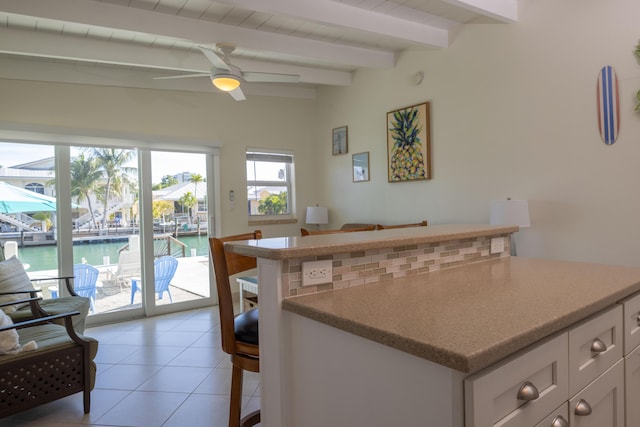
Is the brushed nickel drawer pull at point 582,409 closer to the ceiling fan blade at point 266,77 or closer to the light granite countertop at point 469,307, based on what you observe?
the light granite countertop at point 469,307

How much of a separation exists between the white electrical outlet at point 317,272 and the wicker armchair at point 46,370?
182 centimetres

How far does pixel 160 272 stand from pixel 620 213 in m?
4.46

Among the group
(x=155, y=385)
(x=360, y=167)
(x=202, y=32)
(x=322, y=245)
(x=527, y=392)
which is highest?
(x=202, y=32)

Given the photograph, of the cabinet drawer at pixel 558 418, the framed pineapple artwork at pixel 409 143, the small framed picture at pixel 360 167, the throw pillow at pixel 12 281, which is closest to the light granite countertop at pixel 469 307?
the cabinet drawer at pixel 558 418

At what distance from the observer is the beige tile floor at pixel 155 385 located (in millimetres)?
2227

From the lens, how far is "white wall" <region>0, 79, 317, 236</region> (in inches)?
147

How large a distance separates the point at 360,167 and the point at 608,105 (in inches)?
103

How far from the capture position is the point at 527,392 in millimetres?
828

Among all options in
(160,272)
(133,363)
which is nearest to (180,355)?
(133,363)

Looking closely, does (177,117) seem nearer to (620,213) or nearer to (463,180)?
(463,180)

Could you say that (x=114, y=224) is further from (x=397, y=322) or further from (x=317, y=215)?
(x=397, y=322)

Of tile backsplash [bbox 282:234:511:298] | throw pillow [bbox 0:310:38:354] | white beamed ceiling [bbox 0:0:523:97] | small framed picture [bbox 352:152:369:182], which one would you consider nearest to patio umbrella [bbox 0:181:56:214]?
white beamed ceiling [bbox 0:0:523:97]

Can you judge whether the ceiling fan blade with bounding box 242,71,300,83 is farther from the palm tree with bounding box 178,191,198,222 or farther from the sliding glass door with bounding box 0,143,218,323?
the palm tree with bounding box 178,191,198,222

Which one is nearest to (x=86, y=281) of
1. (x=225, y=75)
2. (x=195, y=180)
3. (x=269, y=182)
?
(x=195, y=180)
